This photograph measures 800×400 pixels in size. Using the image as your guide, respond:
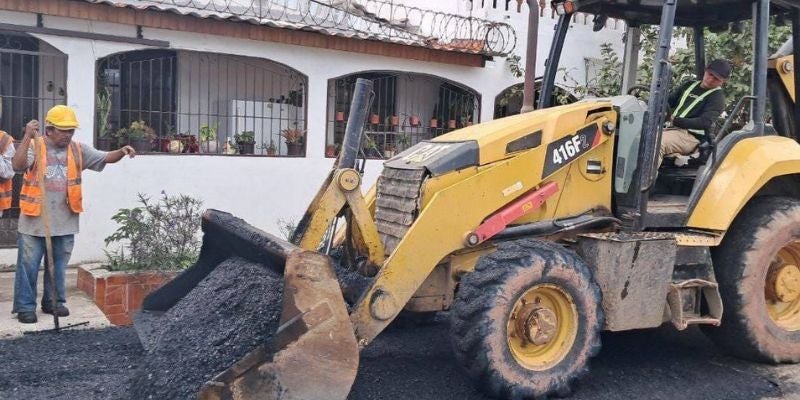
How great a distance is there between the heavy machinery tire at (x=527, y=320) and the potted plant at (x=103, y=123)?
5399mm

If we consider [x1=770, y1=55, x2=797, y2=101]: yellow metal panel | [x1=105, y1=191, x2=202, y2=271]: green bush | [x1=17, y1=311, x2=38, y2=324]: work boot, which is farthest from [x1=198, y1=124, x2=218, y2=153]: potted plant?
[x1=770, y1=55, x2=797, y2=101]: yellow metal panel

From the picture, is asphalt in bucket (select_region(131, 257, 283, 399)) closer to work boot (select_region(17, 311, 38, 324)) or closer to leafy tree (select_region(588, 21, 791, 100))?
work boot (select_region(17, 311, 38, 324))

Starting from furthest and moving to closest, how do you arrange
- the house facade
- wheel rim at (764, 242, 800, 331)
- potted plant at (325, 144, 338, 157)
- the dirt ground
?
potted plant at (325, 144, 338, 157) → the house facade → wheel rim at (764, 242, 800, 331) → the dirt ground

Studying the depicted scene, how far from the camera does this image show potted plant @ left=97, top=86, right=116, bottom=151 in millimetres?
8164

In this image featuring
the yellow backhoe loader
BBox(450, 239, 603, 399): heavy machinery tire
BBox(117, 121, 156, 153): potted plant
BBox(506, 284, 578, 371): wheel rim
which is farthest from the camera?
BBox(117, 121, 156, 153): potted plant

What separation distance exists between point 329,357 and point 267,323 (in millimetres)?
565

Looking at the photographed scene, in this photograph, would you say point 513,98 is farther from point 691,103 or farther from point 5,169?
point 5,169

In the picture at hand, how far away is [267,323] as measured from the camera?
4.11 metres

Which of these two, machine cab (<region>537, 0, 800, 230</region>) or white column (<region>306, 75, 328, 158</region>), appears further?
white column (<region>306, 75, 328, 158</region>)

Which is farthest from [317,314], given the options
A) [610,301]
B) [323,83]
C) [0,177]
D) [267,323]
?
[323,83]

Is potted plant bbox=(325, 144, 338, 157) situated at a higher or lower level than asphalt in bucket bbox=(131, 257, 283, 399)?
higher

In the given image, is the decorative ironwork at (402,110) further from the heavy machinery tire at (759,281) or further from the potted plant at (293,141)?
the heavy machinery tire at (759,281)

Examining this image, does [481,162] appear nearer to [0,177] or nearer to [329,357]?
[329,357]

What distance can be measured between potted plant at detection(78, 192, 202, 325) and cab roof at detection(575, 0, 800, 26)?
379 cm
